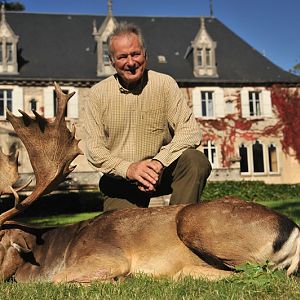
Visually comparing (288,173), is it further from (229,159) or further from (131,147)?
(131,147)

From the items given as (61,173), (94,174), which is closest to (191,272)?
(61,173)

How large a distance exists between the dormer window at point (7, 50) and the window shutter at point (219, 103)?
13.1 m

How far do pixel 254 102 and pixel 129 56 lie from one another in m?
31.1

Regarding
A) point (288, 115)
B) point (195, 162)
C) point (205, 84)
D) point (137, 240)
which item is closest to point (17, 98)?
point (205, 84)

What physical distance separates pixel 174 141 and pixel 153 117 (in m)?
0.40

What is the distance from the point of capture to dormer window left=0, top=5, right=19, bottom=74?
33094 millimetres

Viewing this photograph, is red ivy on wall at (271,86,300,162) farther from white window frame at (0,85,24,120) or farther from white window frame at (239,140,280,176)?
white window frame at (0,85,24,120)

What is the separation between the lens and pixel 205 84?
34.7 meters

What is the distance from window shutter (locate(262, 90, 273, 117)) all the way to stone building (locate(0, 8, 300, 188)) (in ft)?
0.22

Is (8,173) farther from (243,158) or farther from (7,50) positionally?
(243,158)

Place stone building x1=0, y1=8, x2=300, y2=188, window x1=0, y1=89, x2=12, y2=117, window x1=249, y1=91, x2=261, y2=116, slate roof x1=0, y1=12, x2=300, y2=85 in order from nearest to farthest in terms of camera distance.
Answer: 1. window x1=0, y1=89, x2=12, y2=117
2. stone building x1=0, y1=8, x2=300, y2=188
3. slate roof x1=0, y1=12, x2=300, y2=85
4. window x1=249, y1=91, x2=261, y2=116

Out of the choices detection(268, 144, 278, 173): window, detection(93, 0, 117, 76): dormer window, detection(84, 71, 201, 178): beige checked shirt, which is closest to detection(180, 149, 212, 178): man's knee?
detection(84, 71, 201, 178): beige checked shirt

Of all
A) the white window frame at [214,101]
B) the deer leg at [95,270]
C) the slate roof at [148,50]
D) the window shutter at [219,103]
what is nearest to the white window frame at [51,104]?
the slate roof at [148,50]

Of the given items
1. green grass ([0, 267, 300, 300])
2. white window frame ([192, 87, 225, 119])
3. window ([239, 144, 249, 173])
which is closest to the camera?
green grass ([0, 267, 300, 300])
